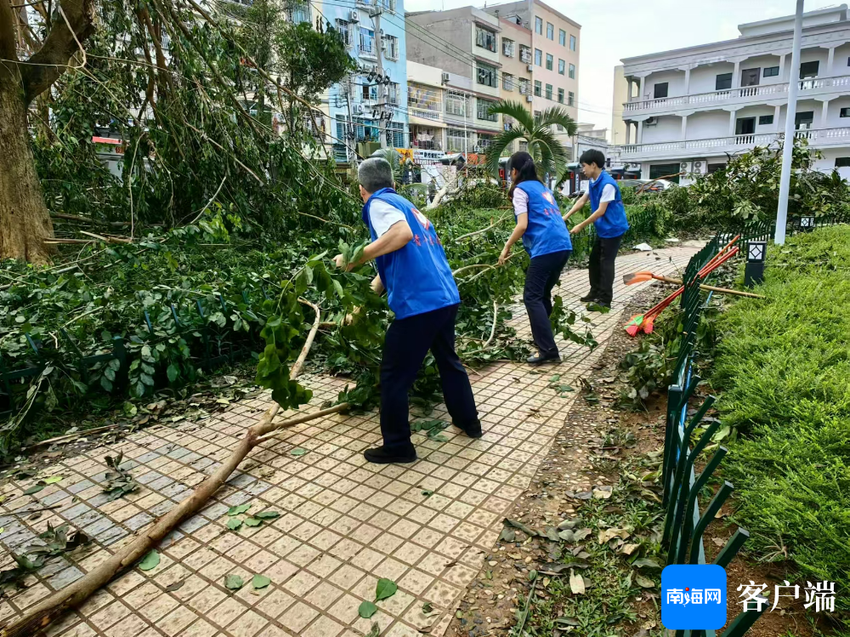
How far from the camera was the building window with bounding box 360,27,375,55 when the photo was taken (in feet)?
108

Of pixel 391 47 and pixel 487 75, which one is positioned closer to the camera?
pixel 391 47

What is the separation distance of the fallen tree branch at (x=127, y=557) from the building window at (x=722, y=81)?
37236 millimetres

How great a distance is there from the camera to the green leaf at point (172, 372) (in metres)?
4.07

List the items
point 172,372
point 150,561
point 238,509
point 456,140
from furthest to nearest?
1. point 456,140
2. point 172,372
3. point 238,509
4. point 150,561

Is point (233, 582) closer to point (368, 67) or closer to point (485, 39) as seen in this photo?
point (368, 67)

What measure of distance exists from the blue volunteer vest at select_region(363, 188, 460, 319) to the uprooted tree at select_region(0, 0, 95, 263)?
4.77m

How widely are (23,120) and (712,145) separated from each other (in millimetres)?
32939

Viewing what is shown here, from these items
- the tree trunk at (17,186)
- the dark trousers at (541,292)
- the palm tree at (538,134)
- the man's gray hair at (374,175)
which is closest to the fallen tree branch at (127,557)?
Result: the man's gray hair at (374,175)

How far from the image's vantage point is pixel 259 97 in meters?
7.23

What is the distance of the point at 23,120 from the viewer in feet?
18.8

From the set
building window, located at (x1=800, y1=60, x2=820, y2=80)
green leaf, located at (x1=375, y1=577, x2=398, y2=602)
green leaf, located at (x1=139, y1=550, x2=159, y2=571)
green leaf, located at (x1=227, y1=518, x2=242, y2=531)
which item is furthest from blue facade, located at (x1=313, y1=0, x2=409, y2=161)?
green leaf, located at (x1=375, y1=577, x2=398, y2=602)

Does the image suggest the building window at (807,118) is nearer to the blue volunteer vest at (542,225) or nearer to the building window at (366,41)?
the building window at (366,41)

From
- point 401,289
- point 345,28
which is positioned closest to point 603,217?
point 401,289

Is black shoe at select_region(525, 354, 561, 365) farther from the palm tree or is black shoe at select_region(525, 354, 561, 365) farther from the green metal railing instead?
the palm tree
